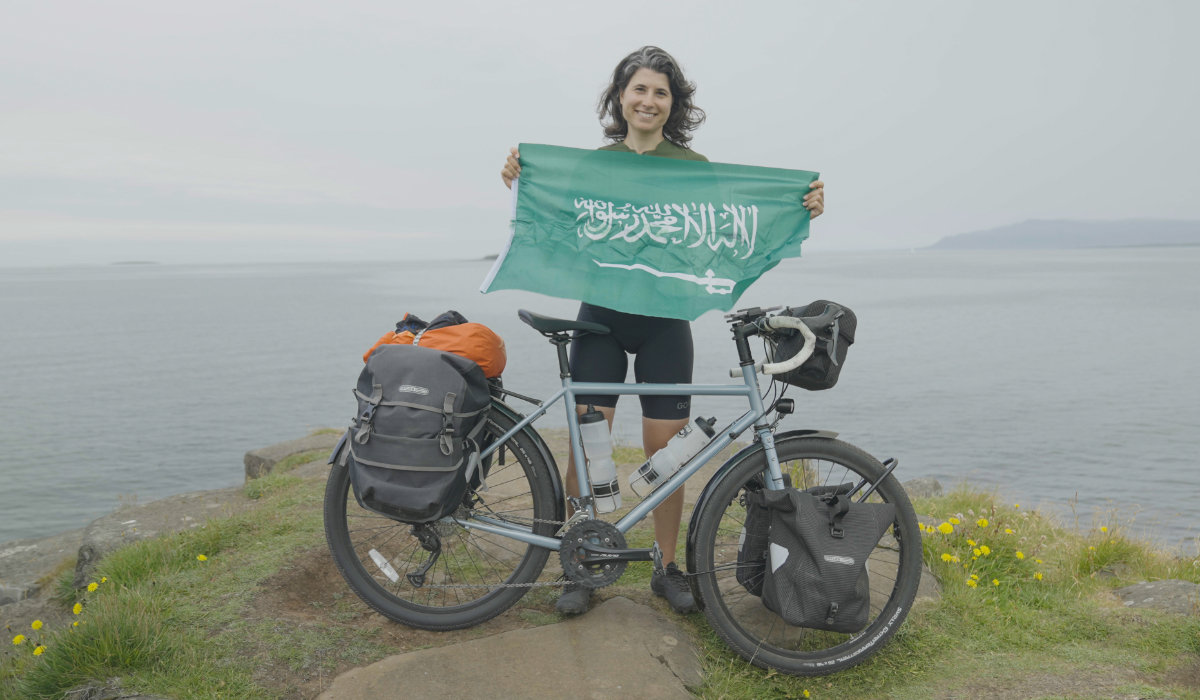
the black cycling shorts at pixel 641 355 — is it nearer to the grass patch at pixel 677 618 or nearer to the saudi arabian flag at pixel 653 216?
the saudi arabian flag at pixel 653 216

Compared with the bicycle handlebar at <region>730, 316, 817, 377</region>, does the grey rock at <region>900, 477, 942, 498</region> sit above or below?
below

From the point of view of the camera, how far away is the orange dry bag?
9.93 ft

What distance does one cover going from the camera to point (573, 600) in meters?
3.19

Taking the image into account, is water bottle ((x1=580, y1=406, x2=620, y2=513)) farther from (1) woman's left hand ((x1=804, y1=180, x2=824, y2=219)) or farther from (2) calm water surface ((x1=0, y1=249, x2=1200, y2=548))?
(2) calm water surface ((x1=0, y1=249, x2=1200, y2=548))

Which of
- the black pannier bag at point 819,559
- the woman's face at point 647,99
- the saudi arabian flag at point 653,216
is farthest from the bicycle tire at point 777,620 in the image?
the woman's face at point 647,99

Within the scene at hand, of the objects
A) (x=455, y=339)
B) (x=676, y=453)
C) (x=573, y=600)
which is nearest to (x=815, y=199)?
(x=676, y=453)

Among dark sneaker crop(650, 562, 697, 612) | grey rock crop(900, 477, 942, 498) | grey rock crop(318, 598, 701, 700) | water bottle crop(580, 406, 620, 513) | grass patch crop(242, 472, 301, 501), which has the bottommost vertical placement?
grey rock crop(900, 477, 942, 498)

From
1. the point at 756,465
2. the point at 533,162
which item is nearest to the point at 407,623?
the point at 756,465

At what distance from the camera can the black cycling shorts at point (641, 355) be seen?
3.21 m

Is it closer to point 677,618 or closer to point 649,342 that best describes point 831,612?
point 677,618

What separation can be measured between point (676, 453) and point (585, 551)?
56 centimetres

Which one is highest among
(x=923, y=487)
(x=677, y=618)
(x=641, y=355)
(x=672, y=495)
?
(x=641, y=355)

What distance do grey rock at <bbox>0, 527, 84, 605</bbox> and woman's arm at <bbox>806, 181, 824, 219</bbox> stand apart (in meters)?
7.25

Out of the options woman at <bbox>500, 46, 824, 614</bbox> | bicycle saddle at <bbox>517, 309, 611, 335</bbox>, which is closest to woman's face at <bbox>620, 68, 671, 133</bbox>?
Result: woman at <bbox>500, 46, 824, 614</bbox>
